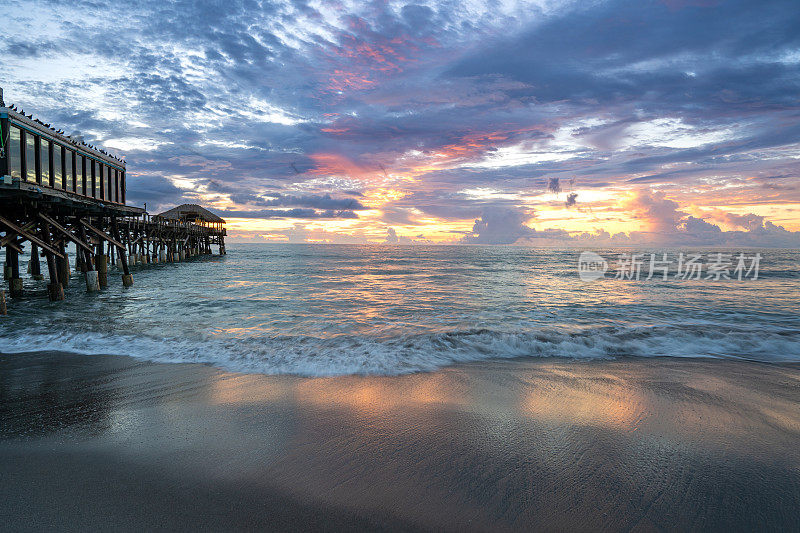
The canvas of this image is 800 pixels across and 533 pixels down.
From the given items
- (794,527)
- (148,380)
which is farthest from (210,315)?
(794,527)

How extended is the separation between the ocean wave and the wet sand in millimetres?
907

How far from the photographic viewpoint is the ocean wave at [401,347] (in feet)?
22.2

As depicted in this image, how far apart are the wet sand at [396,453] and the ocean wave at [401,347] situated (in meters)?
0.91

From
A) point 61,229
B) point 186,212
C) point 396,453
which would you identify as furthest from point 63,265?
point 186,212

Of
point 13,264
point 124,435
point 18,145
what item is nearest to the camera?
point 124,435

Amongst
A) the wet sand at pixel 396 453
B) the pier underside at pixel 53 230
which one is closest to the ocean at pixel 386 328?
the pier underside at pixel 53 230

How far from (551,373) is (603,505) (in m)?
3.46

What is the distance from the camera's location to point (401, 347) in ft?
25.8

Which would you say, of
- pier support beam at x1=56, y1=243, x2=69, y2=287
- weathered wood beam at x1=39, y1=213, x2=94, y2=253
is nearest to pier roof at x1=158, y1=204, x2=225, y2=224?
pier support beam at x1=56, y1=243, x2=69, y2=287

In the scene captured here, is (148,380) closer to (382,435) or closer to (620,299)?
(382,435)

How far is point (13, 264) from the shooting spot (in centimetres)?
1564
